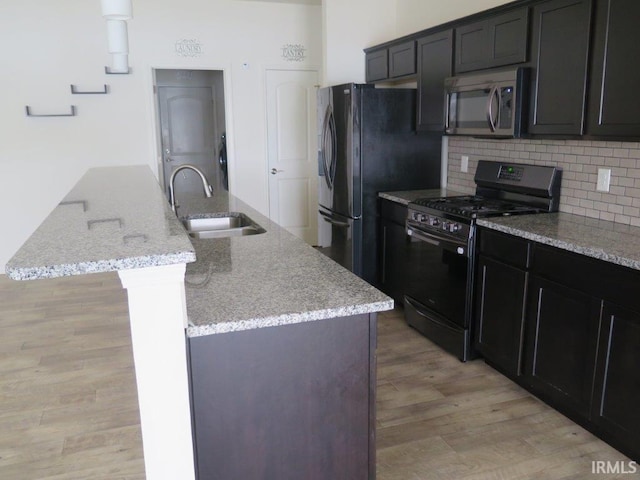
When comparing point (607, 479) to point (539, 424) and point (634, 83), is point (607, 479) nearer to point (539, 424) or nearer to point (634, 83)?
point (539, 424)

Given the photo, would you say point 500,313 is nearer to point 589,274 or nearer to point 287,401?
point 589,274

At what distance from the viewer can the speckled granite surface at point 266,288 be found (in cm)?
147

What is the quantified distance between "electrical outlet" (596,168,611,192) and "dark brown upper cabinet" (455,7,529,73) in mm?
745

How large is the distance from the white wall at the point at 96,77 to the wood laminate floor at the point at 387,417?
206 cm

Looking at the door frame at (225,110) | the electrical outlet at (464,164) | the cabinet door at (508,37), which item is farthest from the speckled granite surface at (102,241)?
the door frame at (225,110)

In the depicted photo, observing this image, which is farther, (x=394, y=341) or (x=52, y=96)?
(x=52, y=96)

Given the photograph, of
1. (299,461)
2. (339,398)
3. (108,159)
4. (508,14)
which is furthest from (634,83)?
(108,159)

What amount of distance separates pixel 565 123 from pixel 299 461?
A: 85.1 inches

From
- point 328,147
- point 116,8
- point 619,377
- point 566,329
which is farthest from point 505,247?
point 116,8

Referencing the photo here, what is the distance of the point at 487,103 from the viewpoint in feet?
10.4

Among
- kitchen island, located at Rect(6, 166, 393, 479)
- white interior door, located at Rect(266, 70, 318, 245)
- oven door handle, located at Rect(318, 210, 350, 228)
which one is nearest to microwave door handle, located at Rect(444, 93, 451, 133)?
oven door handle, located at Rect(318, 210, 350, 228)

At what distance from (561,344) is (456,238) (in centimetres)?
87

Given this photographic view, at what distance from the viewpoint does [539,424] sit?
2.57 meters

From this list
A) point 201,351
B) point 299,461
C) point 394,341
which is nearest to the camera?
point 201,351
